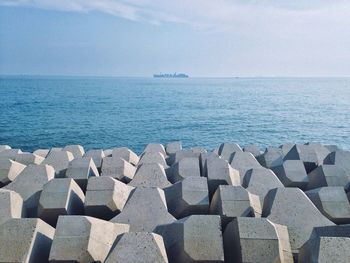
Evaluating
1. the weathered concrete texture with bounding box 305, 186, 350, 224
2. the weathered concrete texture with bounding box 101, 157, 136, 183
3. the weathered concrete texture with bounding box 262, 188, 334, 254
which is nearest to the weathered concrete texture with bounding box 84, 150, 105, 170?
the weathered concrete texture with bounding box 101, 157, 136, 183

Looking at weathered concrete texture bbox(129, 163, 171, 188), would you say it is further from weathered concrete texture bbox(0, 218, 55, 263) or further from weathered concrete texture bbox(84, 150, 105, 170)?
weathered concrete texture bbox(0, 218, 55, 263)

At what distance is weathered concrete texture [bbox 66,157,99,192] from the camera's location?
9.12m

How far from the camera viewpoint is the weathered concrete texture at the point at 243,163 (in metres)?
10.4

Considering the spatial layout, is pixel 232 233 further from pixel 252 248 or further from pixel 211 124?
pixel 211 124

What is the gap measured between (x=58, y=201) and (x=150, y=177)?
274cm

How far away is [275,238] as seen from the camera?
211 inches

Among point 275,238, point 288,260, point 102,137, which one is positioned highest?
point 275,238

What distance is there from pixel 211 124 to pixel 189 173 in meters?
23.7

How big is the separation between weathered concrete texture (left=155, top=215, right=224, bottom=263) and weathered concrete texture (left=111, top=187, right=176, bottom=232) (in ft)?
3.36

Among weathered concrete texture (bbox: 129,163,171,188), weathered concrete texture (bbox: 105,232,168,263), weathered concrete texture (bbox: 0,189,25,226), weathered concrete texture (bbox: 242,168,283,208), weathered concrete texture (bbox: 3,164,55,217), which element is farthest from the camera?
weathered concrete texture (bbox: 129,163,171,188)

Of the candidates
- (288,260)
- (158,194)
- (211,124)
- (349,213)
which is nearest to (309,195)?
(349,213)

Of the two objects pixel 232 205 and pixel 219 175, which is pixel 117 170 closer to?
pixel 219 175

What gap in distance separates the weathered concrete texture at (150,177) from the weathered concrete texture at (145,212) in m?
1.45

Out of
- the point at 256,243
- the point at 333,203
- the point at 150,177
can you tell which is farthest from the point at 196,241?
the point at 150,177
